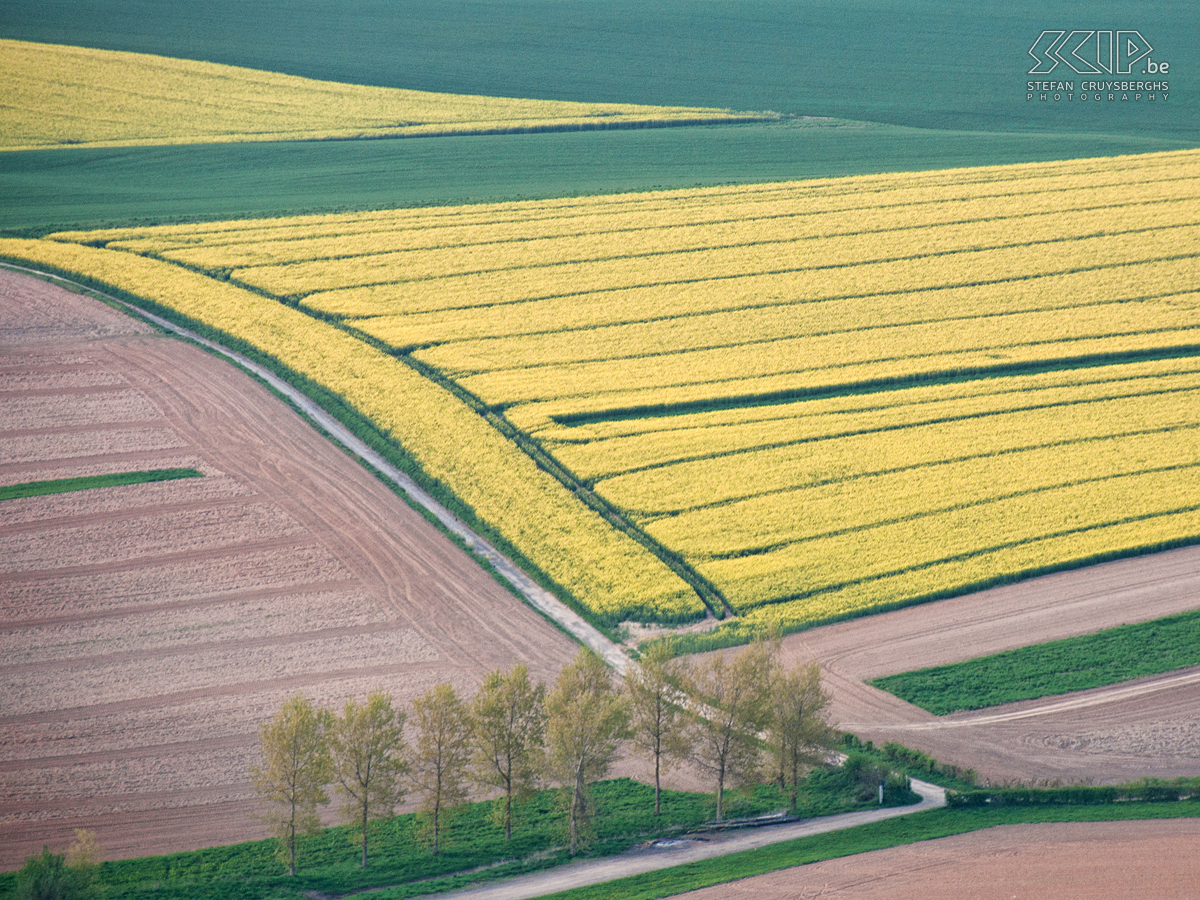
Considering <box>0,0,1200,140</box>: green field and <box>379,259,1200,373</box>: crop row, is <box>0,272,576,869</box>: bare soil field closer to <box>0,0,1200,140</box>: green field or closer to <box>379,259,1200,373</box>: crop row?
<box>379,259,1200,373</box>: crop row

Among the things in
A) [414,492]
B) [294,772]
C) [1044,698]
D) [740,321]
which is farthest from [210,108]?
[1044,698]

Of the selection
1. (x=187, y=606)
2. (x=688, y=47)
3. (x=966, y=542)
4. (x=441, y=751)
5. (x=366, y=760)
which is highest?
(x=688, y=47)

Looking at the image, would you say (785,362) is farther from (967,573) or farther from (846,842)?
(846,842)

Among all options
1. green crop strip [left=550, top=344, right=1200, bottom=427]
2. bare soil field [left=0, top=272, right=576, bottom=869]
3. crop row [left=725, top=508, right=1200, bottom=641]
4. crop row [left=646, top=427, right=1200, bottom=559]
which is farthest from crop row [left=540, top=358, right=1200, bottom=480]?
crop row [left=725, top=508, right=1200, bottom=641]

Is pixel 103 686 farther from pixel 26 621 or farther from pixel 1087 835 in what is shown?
pixel 1087 835

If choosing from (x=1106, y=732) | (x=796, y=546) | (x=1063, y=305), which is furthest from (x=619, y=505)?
(x=1063, y=305)

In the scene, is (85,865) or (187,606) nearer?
(85,865)
